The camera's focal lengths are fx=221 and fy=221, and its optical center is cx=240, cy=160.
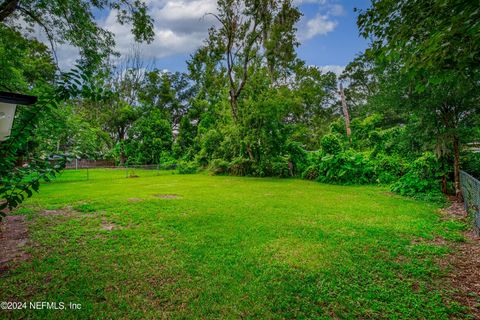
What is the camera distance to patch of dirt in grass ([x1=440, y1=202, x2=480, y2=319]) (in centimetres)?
234

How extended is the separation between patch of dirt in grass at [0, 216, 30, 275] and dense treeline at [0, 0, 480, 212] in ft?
5.55

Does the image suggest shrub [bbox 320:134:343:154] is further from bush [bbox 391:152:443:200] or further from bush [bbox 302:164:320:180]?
bush [bbox 391:152:443:200]

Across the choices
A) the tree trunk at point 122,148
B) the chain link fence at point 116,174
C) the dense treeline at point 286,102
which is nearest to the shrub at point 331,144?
the dense treeline at point 286,102

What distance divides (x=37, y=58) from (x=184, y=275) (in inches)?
855

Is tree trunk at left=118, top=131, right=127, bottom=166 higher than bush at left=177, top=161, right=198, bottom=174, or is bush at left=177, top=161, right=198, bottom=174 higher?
tree trunk at left=118, top=131, right=127, bottom=166

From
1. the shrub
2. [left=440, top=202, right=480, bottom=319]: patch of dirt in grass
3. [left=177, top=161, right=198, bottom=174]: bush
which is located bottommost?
[left=440, top=202, right=480, bottom=319]: patch of dirt in grass

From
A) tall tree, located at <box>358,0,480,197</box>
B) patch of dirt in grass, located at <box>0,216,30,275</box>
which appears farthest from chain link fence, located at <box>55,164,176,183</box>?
tall tree, located at <box>358,0,480,197</box>

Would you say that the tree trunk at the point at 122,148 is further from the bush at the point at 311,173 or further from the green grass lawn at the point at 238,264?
the green grass lawn at the point at 238,264

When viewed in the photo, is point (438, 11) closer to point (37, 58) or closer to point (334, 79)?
point (37, 58)

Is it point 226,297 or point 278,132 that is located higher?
point 278,132

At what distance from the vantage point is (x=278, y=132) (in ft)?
45.2

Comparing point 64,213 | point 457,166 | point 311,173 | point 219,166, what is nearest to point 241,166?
point 219,166

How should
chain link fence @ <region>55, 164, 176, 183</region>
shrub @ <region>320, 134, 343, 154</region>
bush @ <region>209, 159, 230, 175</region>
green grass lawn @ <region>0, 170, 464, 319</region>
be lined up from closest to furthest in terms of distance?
green grass lawn @ <region>0, 170, 464, 319</region>
shrub @ <region>320, 134, 343, 154</region>
chain link fence @ <region>55, 164, 176, 183</region>
bush @ <region>209, 159, 230, 175</region>

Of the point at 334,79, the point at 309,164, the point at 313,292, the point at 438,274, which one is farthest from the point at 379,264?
the point at 334,79
